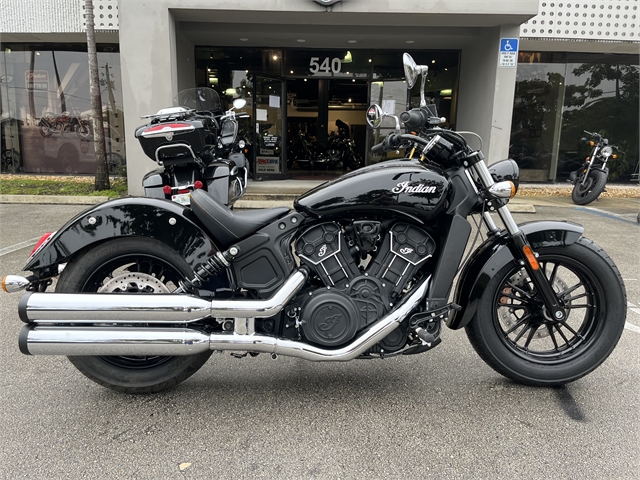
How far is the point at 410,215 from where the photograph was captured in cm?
236

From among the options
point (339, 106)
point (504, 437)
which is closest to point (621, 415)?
point (504, 437)

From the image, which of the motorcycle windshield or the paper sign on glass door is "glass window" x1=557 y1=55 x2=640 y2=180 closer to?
the paper sign on glass door

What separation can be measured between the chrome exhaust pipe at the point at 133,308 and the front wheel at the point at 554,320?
119 centimetres

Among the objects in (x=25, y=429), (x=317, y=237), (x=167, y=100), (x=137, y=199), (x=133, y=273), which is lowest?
(x=25, y=429)

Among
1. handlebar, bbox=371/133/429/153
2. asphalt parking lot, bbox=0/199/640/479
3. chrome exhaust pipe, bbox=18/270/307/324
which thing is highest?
handlebar, bbox=371/133/429/153

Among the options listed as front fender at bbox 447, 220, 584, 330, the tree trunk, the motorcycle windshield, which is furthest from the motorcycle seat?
the tree trunk

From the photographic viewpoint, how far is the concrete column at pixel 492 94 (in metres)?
9.36

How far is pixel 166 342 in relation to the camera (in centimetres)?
223

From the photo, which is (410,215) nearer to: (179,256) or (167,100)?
(179,256)

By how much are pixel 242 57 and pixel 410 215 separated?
11.0 meters

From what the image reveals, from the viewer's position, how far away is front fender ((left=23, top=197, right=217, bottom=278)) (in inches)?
91.4

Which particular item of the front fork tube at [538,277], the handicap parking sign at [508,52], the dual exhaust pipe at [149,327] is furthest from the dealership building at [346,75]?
the front fork tube at [538,277]

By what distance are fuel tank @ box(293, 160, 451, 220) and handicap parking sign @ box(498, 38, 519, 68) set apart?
8341mm

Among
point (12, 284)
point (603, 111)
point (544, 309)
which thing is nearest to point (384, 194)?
point (544, 309)
